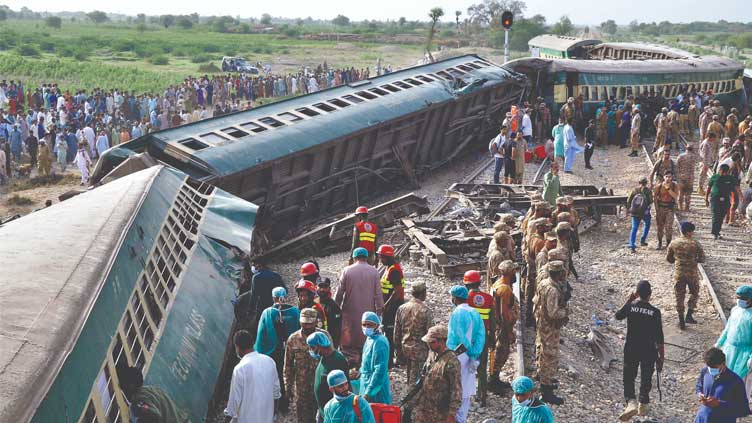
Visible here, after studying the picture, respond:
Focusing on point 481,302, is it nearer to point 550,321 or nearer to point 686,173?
point 550,321

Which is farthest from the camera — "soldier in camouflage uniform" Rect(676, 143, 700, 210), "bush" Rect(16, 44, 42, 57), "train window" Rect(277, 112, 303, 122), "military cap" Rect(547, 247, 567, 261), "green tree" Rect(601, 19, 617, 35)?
"green tree" Rect(601, 19, 617, 35)

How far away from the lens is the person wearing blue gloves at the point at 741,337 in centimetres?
798

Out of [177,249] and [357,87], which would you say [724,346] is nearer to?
[177,249]

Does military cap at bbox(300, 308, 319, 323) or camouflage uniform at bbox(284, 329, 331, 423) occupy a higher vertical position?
military cap at bbox(300, 308, 319, 323)

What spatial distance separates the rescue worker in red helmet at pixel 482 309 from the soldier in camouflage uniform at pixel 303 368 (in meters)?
1.74

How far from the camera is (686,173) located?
53.3 feet

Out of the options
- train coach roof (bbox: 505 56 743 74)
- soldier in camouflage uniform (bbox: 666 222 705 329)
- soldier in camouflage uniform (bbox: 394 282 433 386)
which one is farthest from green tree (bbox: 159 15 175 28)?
soldier in camouflage uniform (bbox: 394 282 433 386)

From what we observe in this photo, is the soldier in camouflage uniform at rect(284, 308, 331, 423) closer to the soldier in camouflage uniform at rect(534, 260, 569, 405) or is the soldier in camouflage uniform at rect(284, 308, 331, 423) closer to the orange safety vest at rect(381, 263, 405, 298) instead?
the orange safety vest at rect(381, 263, 405, 298)

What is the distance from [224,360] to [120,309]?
2147 millimetres

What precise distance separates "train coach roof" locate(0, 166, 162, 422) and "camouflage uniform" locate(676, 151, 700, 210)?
11.4 m

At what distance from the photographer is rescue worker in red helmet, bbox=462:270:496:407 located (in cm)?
803

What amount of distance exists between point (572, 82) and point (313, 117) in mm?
11959

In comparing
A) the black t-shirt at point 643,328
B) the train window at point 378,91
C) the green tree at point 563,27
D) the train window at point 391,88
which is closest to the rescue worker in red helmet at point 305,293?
the black t-shirt at point 643,328

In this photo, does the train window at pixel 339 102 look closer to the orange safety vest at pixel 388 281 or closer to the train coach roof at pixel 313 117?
the train coach roof at pixel 313 117
